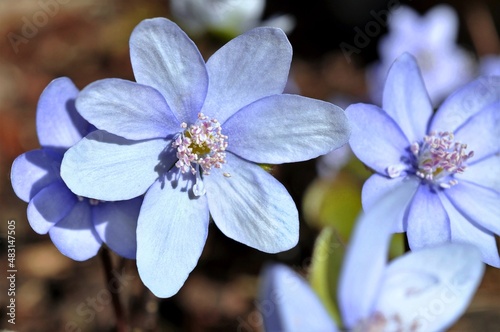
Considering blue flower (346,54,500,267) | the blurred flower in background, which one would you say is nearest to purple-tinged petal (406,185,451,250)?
blue flower (346,54,500,267)

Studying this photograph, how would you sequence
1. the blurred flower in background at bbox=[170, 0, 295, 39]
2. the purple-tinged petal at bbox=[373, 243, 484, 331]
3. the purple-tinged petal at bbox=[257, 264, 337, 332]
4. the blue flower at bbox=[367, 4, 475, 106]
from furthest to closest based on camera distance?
1. the blue flower at bbox=[367, 4, 475, 106]
2. the blurred flower in background at bbox=[170, 0, 295, 39]
3. the purple-tinged petal at bbox=[373, 243, 484, 331]
4. the purple-tinged petal at bbox=[257, 264, 337, 332]

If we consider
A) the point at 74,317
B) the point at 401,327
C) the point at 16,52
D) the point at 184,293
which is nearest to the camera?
the point at 401,327

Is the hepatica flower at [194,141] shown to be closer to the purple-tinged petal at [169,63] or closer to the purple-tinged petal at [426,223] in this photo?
the purple-tinged petal at [169,63]

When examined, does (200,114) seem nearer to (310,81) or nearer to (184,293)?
(184,293)

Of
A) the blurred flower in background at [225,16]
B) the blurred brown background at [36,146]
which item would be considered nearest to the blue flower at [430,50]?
the blurred brown background at [36,146]

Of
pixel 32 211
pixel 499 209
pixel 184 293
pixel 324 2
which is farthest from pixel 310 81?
pixel 32 211

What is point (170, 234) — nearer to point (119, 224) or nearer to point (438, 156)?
point (119, 224)

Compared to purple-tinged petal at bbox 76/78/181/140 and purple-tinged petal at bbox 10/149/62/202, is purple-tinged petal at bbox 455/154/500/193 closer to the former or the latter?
purple-tinged petal at bbox 76/78/181/140

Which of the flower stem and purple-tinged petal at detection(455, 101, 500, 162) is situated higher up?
purple-tinged petal at detection(455, 101, 500, 162)
